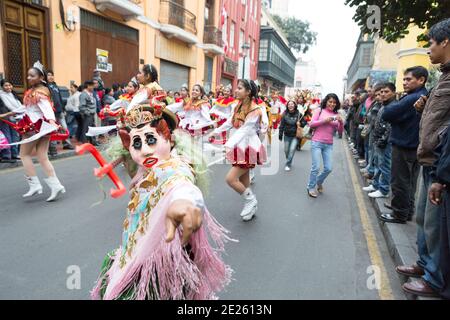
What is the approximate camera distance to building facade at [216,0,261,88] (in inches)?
1083

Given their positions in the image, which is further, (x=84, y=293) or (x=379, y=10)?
(x=379, y=10)

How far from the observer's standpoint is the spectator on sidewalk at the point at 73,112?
32.5 ft

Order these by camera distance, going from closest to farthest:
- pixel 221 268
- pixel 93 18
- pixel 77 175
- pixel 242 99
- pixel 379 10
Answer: pixel 221 268 < pixel 242 99 < pixel 379 10 < pixel 77 175 < pixel 93 18

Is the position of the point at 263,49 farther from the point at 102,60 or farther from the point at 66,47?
the point at 66,47

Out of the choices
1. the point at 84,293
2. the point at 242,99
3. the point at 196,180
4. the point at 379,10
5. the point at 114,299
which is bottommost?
the point at 84,293

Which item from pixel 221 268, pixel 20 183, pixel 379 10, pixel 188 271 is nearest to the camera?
pixel 188 271

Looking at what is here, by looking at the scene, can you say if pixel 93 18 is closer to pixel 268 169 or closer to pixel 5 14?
pixel 5 14

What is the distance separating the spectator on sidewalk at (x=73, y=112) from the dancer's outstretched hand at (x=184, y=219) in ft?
30.8

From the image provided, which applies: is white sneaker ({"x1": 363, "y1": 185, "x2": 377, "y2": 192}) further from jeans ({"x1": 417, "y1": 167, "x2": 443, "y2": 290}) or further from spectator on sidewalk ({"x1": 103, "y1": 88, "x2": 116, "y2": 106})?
spectator on sidewalk ({"x1": 103, "y1": 88, "x2": 116, "y2": 106})

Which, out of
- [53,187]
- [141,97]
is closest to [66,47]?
[53,187]

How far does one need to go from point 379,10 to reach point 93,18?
9.99 meters
